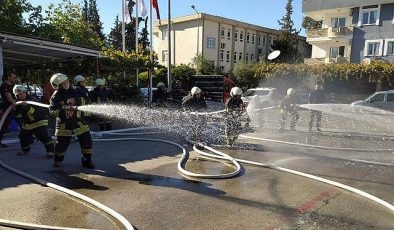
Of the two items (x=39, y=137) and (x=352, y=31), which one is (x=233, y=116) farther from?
(x=352, y=31)

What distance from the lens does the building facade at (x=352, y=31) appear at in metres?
32.2

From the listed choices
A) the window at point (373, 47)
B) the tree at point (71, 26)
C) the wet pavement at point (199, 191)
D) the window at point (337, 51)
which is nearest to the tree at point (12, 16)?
the tree at point (71, 26)

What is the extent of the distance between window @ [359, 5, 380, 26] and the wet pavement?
2743 centimetres

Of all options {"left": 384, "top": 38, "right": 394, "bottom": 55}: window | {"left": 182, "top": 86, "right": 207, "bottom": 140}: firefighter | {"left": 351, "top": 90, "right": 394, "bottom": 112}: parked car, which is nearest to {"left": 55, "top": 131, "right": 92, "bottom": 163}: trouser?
{"left": 182, "top": 86, "right": 207, "bottom": 140}: firefighter

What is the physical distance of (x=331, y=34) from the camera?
114 feet

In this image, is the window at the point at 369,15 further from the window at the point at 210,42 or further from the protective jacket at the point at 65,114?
the protective jacket at the point at 65,114

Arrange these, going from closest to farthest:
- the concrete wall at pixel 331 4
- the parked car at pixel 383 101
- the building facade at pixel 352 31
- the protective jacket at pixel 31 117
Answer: the protective jacket at pixel 31 117
the parked car at pixel 383 101
the building facade at pixel 352 31
the concrete wall at pixel 331 4

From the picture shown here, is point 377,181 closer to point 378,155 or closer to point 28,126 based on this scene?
point 378,155

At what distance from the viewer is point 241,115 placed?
32.6 ft

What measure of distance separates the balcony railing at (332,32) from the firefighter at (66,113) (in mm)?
31521

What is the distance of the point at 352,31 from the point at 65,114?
32170 millimetres

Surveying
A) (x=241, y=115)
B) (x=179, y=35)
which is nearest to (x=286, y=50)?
(x=179, y=35)

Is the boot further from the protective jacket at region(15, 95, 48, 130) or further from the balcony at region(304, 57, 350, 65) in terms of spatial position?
the balcony at region(304, 57, 350, 65)

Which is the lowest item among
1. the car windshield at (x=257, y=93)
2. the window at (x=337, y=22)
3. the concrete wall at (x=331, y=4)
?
the car windshield at (x=257, y=93)
